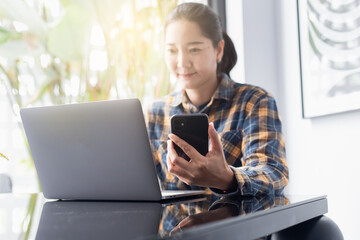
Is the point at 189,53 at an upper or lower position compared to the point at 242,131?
upper

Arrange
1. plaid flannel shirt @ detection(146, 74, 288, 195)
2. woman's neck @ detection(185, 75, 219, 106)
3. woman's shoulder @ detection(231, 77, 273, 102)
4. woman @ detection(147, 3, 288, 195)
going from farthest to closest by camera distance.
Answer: woman's neck @ detection(185, 75, 219, 106) < woman's shoulder @ detection(231, 77, 273, 102) < woman @ detection(147, 3, 288, 195) < plaid flannel shirt @ detection(146, 74, 288, 195)

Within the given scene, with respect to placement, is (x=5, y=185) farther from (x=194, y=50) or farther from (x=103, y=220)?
(x=103, y=220)

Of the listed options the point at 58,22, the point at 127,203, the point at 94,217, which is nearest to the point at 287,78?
the point at 58,22

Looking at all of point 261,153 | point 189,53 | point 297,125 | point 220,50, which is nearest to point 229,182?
point 261,153

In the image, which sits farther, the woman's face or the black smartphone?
the woman's face

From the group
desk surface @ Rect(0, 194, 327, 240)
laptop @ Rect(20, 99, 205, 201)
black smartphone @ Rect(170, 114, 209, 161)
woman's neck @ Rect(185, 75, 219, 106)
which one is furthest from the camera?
woman's neck @ Rect(185, 75, 219, 106)

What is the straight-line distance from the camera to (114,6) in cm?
224

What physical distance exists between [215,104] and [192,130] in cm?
53

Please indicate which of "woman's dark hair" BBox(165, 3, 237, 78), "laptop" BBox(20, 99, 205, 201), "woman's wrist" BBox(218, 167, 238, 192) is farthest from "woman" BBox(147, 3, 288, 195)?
"laptop" BBox(20, 99, 205, 201)

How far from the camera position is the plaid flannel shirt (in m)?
1.22

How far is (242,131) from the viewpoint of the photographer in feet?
4.75

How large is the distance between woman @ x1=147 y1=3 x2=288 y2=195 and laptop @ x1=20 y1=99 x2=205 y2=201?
352 millimetres

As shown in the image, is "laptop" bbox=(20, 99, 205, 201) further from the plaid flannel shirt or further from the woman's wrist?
the plaid flannel shirt

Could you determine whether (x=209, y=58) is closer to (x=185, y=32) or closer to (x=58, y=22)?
(x=185, y=32)
